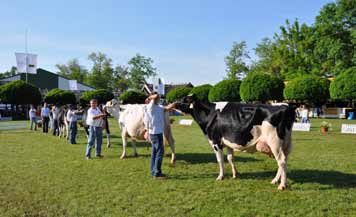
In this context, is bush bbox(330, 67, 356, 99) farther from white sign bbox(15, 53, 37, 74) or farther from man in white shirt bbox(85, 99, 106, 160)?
white sign bbox(15, 53, 37, 74)

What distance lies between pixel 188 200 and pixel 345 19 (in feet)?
168

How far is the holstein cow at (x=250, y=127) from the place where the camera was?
6797 mm

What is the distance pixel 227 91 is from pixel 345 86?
51.2ft

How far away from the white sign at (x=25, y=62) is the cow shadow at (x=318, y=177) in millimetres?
36830

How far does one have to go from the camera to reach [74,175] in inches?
324

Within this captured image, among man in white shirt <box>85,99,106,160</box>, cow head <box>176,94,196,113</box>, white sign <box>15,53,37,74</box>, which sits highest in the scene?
white sign <box>15,53,37,74</box>

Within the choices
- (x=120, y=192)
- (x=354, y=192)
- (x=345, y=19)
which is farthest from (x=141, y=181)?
(x=345, y=19)

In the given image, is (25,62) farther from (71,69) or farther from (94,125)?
(71,69)

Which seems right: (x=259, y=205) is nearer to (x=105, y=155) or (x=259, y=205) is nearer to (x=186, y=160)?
(x=186, y=160)

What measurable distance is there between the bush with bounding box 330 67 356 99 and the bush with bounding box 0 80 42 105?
120 feet

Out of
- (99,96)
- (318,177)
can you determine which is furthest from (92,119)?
(99,96)

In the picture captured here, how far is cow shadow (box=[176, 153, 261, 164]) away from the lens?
10159mm

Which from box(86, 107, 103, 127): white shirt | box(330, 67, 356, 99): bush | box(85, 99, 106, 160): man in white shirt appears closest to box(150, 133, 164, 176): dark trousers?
box(85, 99, 106, 160): man in white shirt

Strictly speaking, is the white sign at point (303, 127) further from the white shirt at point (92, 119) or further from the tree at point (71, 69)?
the tree at point (71, 69)
